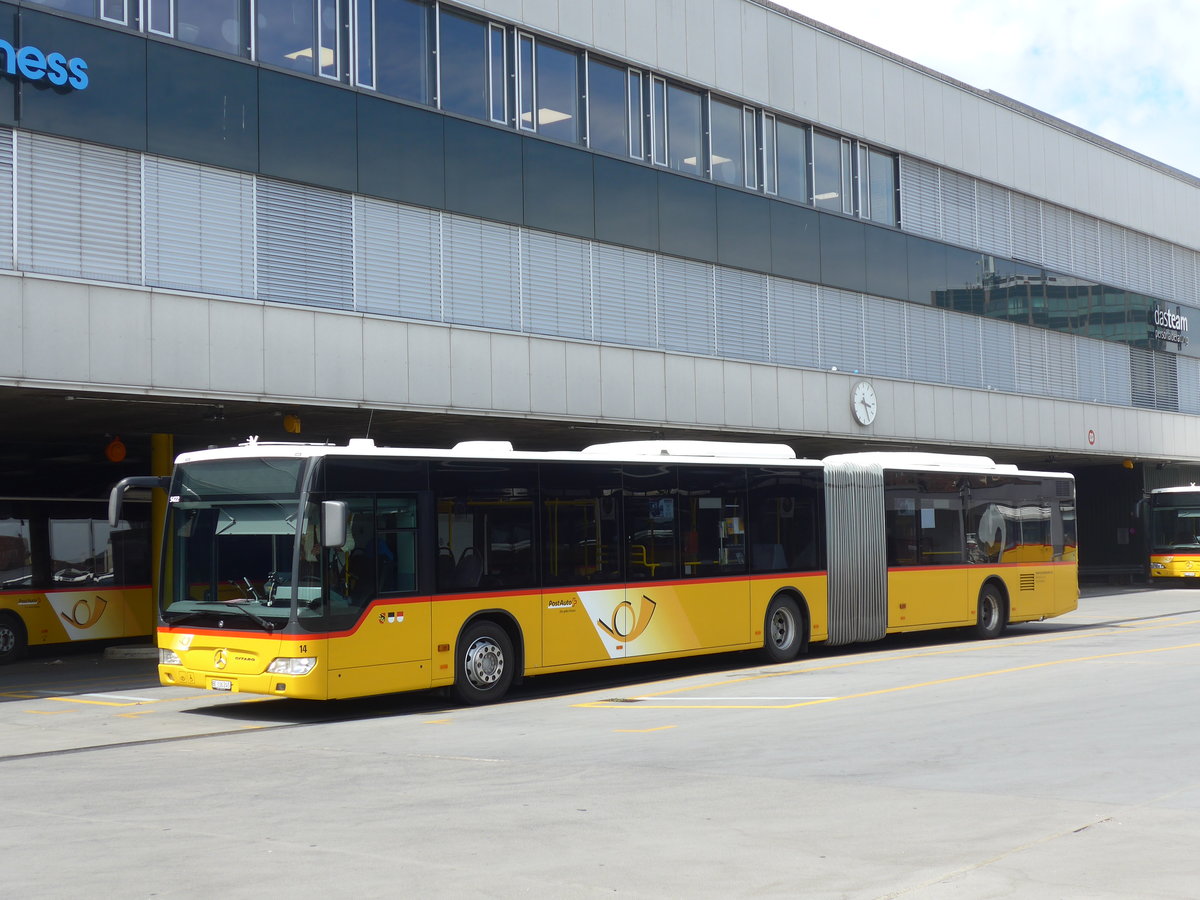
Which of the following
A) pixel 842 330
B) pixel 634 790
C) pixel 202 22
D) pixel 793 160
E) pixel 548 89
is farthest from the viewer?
pixel 842 330

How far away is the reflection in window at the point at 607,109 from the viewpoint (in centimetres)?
2550

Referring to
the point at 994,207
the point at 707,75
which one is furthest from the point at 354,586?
the point at 994,207

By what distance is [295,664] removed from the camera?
533 inches

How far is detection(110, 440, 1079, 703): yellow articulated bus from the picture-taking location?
13.8 m

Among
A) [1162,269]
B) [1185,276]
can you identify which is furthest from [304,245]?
[1185,276]

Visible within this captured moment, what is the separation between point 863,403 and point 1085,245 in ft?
43.1

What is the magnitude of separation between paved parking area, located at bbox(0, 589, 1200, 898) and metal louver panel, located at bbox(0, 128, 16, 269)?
230 inches

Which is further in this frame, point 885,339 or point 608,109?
point 885,339

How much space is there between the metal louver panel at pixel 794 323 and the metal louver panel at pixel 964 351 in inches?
219

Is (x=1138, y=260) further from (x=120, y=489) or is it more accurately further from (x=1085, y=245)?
(x=120, y=489)

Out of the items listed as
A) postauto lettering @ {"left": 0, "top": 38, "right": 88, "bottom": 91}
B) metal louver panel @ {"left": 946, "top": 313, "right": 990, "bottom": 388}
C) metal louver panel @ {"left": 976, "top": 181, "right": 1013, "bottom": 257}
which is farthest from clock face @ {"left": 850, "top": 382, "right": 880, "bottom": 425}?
postauto lettering @ {"left": 0, "top": 38, "right": 88, "bottom": 91}

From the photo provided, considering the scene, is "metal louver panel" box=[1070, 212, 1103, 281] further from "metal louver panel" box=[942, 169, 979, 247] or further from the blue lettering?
the blue lettering

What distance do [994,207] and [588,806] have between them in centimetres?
3079

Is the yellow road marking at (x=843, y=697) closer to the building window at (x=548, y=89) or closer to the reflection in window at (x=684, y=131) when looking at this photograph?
the building window at (x=548, y=89)
